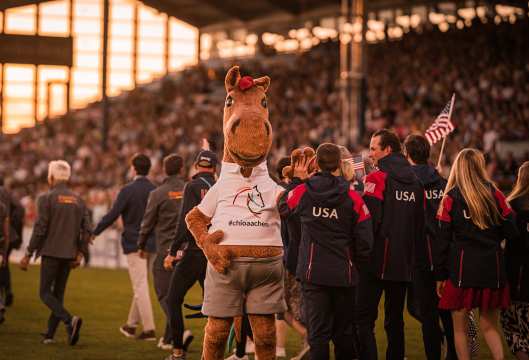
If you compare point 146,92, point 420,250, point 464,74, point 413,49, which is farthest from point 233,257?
point 146,92

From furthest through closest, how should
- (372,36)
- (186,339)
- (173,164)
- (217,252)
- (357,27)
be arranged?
(372,36) < (357,27) < (173,164) < (186,339) < (217,252)

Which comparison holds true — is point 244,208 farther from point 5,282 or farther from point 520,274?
point 5,282

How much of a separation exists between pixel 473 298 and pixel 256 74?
30.1 m

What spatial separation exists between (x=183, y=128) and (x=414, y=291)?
26.3 metres

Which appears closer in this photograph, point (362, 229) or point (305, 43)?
point (362, 229)

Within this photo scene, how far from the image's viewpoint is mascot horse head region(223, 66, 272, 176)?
7492mm

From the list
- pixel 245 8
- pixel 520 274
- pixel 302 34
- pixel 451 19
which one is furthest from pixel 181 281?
pixel 245 8

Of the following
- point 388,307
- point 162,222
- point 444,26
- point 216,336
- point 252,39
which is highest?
point 252,39

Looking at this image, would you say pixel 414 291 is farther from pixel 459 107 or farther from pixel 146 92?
pixel 146 92

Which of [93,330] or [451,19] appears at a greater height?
[451,19]

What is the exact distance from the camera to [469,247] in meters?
8.65

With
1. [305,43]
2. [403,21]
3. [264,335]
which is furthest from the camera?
[305,43]

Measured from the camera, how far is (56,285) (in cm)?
1159

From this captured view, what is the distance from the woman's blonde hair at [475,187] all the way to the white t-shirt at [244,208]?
5.89 feet
